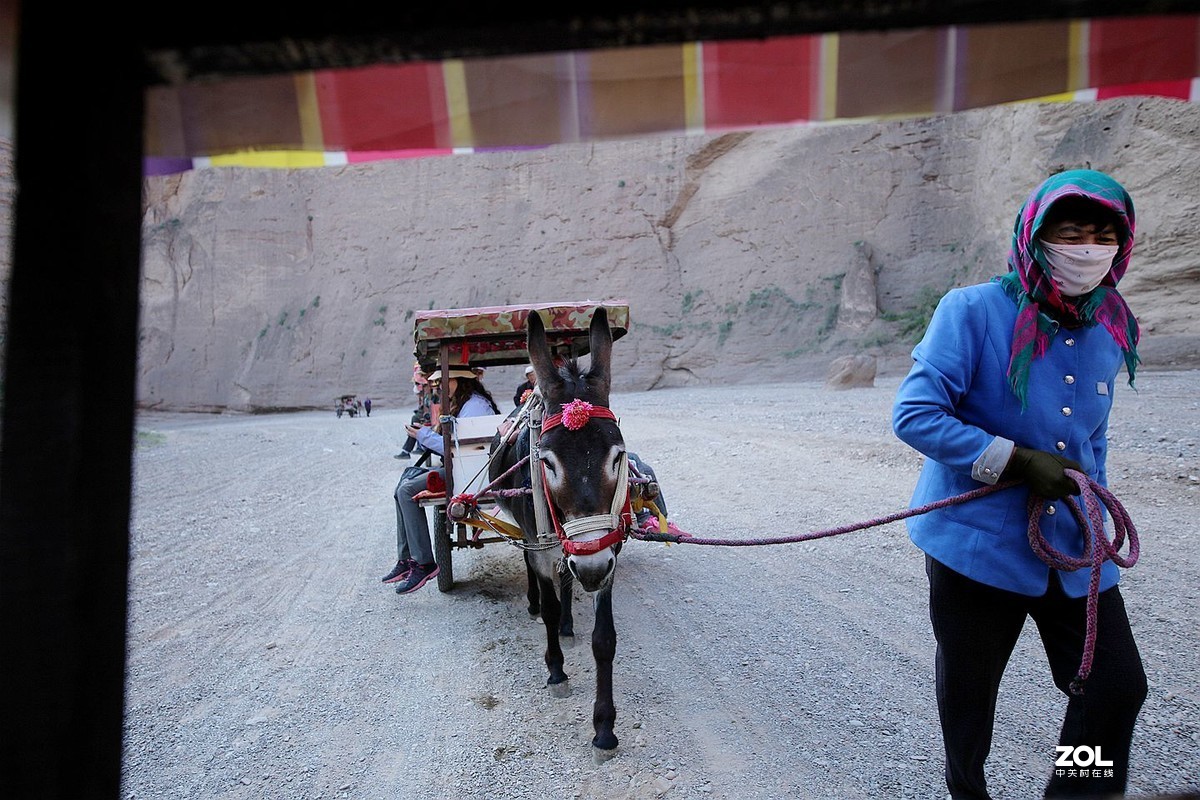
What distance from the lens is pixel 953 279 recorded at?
93.3 ft

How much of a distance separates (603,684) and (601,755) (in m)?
0.32

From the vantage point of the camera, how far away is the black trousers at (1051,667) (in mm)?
1974

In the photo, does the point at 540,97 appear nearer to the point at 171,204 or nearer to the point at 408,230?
the point at 408,230

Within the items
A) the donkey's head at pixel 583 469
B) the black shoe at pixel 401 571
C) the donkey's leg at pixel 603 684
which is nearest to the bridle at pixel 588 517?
the donkey's head at pixel 583 469

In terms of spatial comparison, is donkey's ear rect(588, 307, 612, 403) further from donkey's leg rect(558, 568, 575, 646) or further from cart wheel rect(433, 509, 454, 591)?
cart wheel rect(433, 509, 454, 591)

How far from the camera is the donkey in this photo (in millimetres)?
3082

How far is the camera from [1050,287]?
212cm

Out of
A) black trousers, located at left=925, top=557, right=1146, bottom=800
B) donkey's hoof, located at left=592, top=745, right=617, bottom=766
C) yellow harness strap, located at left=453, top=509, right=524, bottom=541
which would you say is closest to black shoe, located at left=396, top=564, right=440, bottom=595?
yellow harness strap, located at left=453, top=509, right=524, bottom=541

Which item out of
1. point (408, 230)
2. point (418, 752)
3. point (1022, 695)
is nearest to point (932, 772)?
point (1022, 695)

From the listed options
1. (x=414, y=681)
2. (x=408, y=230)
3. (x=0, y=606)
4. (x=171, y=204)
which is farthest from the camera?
(x=171, y=204)

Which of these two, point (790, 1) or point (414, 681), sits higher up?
point (790, 1)

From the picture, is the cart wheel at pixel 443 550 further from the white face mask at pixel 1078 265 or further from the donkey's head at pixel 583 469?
the white face mask at pixel 1078 265

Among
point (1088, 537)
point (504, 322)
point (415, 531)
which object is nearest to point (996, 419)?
point (1088, 537)

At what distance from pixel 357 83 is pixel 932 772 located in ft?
11.2
